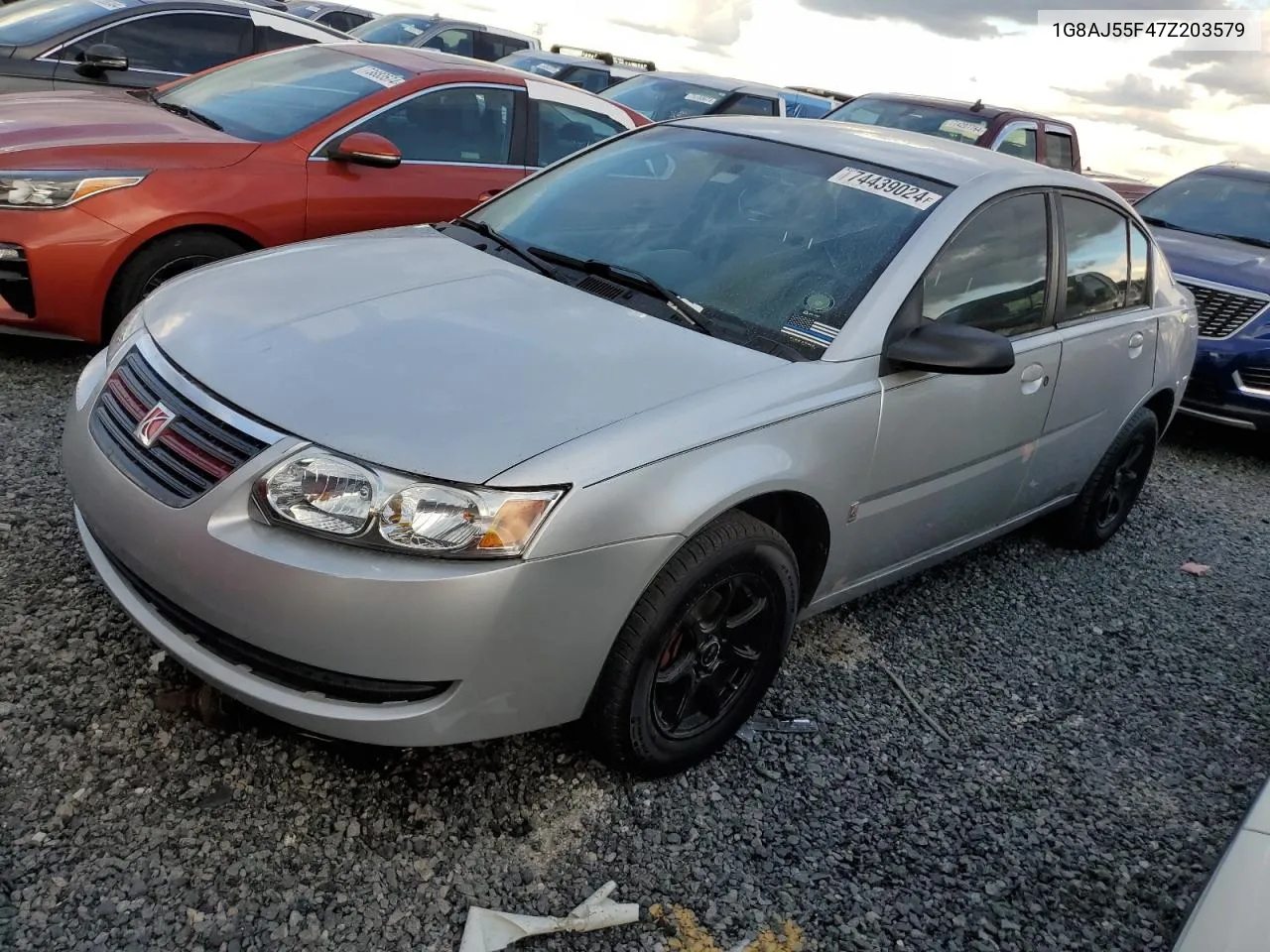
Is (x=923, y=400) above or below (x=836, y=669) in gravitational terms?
above

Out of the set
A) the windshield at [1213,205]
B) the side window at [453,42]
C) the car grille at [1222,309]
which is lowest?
the car grille at [1222,309]

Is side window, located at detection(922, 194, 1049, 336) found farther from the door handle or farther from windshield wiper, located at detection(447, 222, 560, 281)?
windshield wiper, located at detection(447, 222, 560, 281)

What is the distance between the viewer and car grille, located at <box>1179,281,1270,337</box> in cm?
666

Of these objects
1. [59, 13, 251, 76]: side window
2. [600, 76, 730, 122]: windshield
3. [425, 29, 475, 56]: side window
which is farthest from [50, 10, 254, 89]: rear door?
[425, 29, 475, 56]: side window

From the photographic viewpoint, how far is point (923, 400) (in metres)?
3.15

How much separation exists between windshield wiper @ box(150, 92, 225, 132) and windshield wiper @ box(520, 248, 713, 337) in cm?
257

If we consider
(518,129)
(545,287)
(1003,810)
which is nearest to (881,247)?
(545,287)

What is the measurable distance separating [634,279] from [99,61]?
15.8ft

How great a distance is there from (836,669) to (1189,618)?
1.81 meters

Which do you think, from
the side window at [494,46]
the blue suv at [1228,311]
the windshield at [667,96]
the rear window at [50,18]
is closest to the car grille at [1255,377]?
the blue suv at [1228,311]

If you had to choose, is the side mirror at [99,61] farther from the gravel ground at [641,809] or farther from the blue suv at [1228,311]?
the blue suv at [1228,311]

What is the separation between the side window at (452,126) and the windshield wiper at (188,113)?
67 centimetres

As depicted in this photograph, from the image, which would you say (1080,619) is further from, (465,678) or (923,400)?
(465,678)

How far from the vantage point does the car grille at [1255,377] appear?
6590 millimetres
